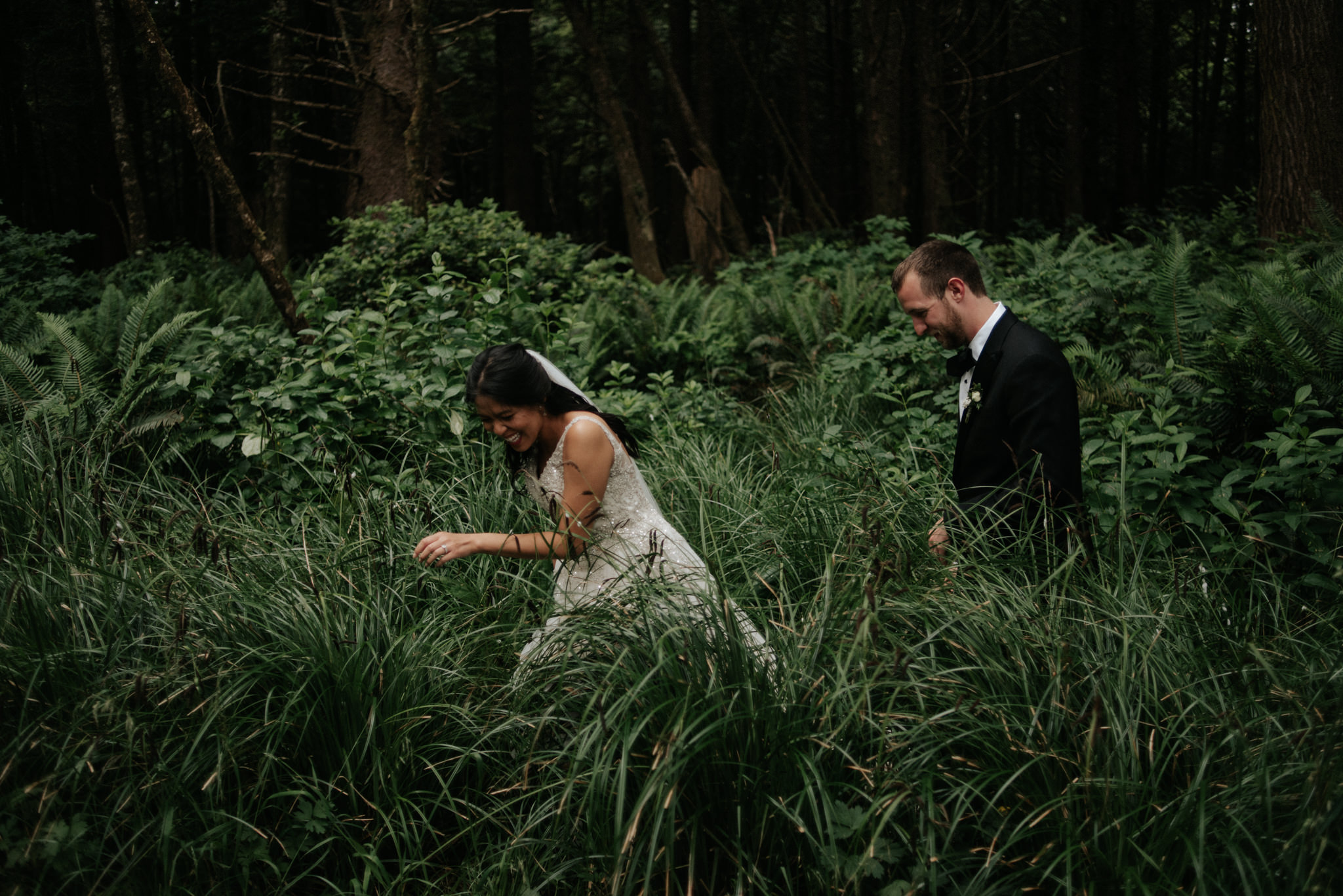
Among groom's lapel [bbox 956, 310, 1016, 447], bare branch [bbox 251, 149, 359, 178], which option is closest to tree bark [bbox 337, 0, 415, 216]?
bare branch [bbox 251, 149, 359, 178]

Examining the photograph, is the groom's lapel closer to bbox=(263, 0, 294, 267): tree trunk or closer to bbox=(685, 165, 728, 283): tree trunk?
bbox=(685, 165, 728, 283): tree trunk

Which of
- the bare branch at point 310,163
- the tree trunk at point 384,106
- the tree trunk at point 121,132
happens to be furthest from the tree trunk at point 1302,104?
the tree trunk at point 121,132

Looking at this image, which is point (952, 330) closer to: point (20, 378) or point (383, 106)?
point (20, 378)

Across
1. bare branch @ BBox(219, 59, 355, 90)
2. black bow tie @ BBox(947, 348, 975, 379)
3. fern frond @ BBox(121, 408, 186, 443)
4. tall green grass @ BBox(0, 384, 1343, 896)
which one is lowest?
tall green grass @ BBox(0, 384, 1343, 896)

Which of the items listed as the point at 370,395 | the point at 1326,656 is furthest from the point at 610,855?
the point at 370,395

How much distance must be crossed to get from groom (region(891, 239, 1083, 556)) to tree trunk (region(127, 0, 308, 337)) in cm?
477

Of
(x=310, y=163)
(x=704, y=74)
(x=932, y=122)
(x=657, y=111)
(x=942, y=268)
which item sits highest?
(x=657, y=111)

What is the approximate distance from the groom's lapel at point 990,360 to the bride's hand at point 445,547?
2017 millimetres

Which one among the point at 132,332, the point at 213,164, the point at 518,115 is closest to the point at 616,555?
the point at 132,332

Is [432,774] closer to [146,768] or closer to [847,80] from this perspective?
[146,768]

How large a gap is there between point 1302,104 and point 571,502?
668 cm

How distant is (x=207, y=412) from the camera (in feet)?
17.7

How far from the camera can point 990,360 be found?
3.54 meters

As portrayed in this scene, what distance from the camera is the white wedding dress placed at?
10.3 feet
